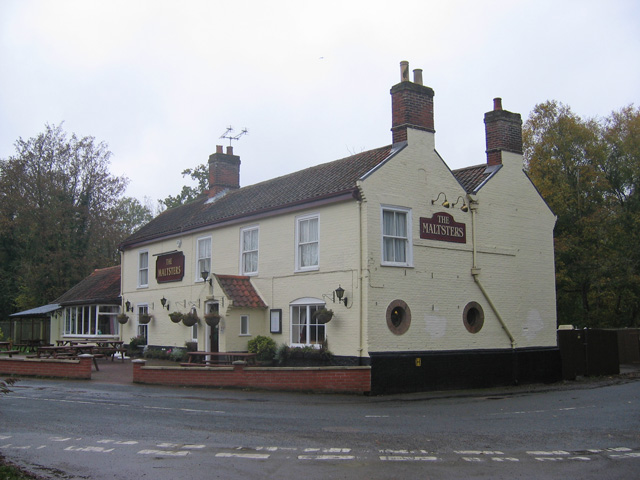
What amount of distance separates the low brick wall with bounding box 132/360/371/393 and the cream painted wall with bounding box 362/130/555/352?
49.9 inches

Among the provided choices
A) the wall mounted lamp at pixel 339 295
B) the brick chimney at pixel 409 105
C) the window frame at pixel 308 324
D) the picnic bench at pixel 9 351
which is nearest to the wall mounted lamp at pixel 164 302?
the picnic bench at pixel 9 351

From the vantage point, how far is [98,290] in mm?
32781

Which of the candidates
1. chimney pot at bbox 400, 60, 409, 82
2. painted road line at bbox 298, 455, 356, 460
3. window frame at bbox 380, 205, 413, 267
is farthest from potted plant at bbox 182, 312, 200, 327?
painted road line at bbox 298, 455, 356, 460

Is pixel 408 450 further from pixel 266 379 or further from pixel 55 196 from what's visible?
pixel 55 196

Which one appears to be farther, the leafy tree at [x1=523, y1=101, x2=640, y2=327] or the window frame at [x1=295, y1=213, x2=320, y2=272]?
the leafy tree at [x1=523, y1=101, x2=640, y2=327]

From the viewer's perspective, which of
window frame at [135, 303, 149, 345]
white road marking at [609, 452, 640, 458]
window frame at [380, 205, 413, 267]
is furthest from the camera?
window frame at [135, 303, 149, 345]

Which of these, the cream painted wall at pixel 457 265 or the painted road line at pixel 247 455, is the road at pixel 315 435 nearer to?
the painted road line at pixel 247 455

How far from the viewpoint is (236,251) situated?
75.1 feet

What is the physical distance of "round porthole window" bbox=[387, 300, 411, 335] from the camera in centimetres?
1795

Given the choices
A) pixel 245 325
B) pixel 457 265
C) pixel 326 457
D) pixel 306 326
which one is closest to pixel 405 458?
pixel 326 457

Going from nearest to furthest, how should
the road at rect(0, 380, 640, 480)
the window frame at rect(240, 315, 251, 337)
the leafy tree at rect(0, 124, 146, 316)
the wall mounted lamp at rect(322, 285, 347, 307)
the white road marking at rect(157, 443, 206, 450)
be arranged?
the road at rect(0, 380, 640, 480) → the white road marking at rect(157, 443, 206, 450) → the wall mounted lamp at rect(322, 285, 347, 307) → the window frame at rect(240, 315, 251, 337) → the leafy tree at rect(0, 124, 146, 316)

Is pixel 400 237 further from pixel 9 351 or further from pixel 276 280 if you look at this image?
pixel 9 351

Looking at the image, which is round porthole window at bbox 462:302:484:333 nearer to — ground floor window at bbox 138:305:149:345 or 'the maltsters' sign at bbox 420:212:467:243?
'the maltsters' sign at bbox 420:212:467:243

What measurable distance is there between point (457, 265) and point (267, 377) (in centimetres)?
689
